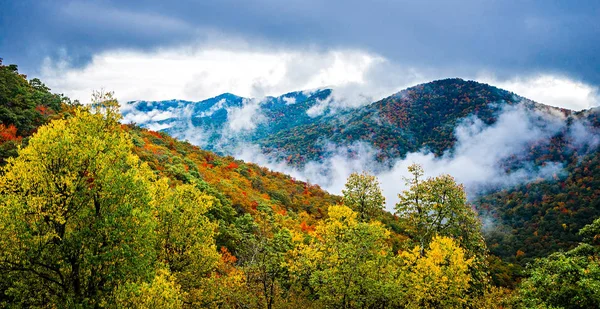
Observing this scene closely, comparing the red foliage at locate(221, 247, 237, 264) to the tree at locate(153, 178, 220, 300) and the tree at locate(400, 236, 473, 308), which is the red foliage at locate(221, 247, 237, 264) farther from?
the tree at locate(400, 236, 473, 308)

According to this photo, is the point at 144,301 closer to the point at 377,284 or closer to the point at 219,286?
the point at 219,286

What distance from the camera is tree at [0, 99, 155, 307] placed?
528 inches

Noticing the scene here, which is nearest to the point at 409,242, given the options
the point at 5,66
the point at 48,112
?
the point at 48,112

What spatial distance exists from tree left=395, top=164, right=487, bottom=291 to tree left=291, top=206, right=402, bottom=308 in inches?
330

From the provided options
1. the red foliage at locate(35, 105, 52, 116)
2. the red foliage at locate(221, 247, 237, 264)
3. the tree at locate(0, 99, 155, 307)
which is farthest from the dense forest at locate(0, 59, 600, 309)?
the red foliage at locate(35, 105, 52, 116)

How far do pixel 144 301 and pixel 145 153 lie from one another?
36510mm

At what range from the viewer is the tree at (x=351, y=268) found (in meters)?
20.8

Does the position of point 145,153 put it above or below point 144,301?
above

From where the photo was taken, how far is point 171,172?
1736 inches

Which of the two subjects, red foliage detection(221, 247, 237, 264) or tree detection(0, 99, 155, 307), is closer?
tree detection(0, 99, 155, 307)

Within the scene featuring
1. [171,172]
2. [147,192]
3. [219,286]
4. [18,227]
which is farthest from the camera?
[171,172]

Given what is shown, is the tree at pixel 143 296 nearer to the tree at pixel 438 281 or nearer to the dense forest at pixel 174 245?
the dense forest at pixel 174 245

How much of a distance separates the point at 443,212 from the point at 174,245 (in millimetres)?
21847

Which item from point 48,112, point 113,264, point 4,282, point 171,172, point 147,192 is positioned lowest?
point 4,282
